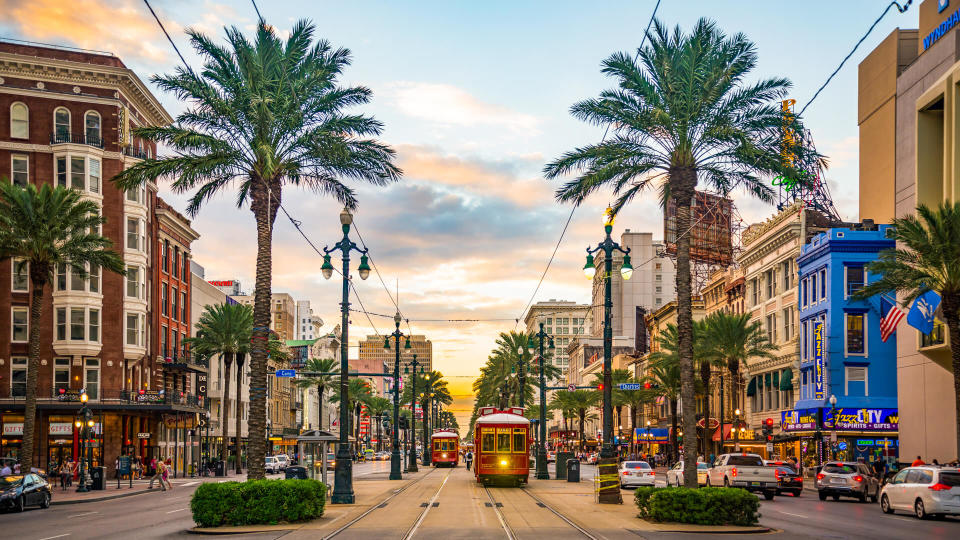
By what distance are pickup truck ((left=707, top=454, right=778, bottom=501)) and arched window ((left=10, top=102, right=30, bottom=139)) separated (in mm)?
52178

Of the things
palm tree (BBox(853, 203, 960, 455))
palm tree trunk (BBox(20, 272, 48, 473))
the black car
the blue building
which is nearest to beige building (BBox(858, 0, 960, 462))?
palm tree (BBox(853, 203, 960, 455))

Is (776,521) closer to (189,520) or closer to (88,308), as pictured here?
(189,520)

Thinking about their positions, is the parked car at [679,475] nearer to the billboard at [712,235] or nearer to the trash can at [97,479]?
the trash can at [97,479]

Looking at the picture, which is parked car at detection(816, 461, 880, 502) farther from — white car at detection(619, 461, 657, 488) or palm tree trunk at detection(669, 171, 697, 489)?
palm tree trunk at detection(669, 171, 697, 489)

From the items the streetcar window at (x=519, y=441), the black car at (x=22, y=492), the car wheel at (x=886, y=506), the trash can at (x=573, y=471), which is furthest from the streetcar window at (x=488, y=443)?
the black car at (x=22, y=492)

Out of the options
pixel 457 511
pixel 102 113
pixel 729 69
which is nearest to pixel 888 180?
pixel 729 69

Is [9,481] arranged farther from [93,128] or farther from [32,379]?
[93,128]

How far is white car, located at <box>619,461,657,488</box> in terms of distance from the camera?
48844 millimetres

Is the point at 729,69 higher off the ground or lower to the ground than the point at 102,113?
lower

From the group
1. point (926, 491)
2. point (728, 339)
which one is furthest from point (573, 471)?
point (926, 491)

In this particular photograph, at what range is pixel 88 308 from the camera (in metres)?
68.4

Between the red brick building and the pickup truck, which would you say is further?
the red brick building

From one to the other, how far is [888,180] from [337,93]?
5263 centimetres

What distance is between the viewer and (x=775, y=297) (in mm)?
74875
